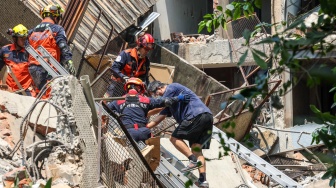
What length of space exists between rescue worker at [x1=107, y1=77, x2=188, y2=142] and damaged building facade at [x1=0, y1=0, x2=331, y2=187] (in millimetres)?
454

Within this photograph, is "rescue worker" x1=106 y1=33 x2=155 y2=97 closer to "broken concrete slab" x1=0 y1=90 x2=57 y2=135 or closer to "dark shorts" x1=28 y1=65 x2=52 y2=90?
"dark shorts" x1=28 y1=65 x2=52 y2=90

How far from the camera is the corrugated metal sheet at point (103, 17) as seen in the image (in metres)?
19.0

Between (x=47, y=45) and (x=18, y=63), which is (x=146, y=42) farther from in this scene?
(x=18, y=63)

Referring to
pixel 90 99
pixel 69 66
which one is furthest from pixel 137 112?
pixel 69 66

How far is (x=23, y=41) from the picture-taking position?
1556 centimetres

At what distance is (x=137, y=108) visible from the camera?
13.6 meters

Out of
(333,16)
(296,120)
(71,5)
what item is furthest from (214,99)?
(333,16)

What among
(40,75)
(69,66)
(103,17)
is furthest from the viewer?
(103,17)

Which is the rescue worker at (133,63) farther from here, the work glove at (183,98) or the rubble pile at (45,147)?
the rubble pile at (45,147)

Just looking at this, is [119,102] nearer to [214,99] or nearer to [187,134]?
[187,134]

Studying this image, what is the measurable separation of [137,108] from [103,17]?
262 inches

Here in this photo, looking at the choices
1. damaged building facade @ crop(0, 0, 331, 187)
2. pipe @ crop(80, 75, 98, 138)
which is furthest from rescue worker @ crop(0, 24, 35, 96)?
pipe @ crop(80, 75, 98, 138)

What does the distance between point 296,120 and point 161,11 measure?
375 centimetres

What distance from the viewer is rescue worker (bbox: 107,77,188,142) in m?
13.4
